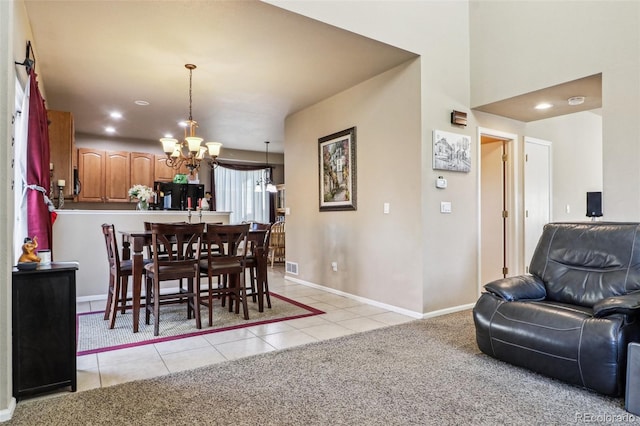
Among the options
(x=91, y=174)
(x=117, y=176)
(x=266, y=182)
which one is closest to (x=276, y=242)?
(x=266, y=182)

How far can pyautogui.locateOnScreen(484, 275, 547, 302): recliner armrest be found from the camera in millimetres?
2727

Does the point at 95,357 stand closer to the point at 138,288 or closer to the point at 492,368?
the point at 138,288

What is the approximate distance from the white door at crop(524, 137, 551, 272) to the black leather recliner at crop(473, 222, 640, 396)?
86.5 inches

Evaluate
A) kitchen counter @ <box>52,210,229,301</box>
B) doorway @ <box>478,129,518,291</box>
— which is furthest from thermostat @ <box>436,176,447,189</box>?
kitchen counter @ <box>52,210,229,301</box>

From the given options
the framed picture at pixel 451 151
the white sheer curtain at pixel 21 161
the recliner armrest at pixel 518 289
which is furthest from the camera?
the framed picture at pixel 451 151

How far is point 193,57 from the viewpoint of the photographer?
152 inches

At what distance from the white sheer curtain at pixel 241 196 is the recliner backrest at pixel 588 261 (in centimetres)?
733

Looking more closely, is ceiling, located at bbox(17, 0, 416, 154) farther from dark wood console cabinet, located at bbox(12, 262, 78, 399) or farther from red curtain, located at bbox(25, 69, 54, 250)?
dark wood console cabinet, located at bbox(12, 262, 78, 399)

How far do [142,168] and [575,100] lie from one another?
7.39 metres

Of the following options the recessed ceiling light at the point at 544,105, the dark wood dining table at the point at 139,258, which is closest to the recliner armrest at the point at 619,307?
the recessed ceiling light at the point at 544,105

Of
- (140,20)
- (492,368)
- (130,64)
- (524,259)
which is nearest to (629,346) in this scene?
(492,368)

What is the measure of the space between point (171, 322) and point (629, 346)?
11.6 ft

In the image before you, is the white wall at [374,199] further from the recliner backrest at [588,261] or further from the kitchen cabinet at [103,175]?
the kitchen cabinet at [103,175]

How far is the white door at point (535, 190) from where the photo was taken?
5.17 metres
